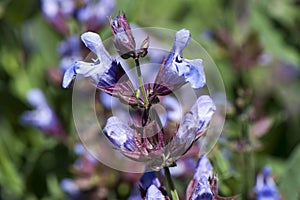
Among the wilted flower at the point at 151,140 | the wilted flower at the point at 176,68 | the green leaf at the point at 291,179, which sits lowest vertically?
the green leaf at the point at 291,179

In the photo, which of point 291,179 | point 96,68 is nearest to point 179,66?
point 96,68

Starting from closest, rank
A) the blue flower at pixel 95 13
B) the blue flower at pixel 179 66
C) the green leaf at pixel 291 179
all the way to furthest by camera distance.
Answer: the blue flower at pixel 179 66, the green leaf at pixel 291 179, the blue flower at pixel 95 13

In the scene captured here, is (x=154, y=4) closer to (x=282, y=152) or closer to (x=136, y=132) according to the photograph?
(x=282, y=152)

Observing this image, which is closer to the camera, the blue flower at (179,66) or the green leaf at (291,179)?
the blue flower at (179,66)

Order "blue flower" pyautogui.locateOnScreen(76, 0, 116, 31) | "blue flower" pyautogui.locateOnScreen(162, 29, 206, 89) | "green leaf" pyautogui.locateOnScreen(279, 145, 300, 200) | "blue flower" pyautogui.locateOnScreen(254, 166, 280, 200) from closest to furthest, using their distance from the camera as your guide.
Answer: "blue flower" pyautogui.locateOnScreen(162, 29, 206, 89)
"blue flower" pyautogui.locateOnScreen(254, 166, 280, 200)
"green leaf" pyautogui.locateOnScreen(279, 145, 300, 200)
"blue flower" pyautogui.locateOnScreen(76, 0, 116, 31)

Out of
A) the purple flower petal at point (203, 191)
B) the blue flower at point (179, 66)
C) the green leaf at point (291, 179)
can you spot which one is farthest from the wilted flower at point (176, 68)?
the green leaf at point (291, 179)

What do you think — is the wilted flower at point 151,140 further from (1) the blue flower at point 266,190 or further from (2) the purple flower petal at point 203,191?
(1) the blue flower at point 266,190

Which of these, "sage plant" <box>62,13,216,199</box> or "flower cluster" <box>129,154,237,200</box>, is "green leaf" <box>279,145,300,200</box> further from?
"sage plant" <box>62,13,216,199</box>

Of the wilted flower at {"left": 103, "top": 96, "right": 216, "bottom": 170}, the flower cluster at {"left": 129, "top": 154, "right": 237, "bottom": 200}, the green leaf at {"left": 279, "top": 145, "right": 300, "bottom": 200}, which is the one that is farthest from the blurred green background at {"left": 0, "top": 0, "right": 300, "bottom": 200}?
the wilted flower at {"left": 103, "top": 96, "right": 216, "bottom": 170}
